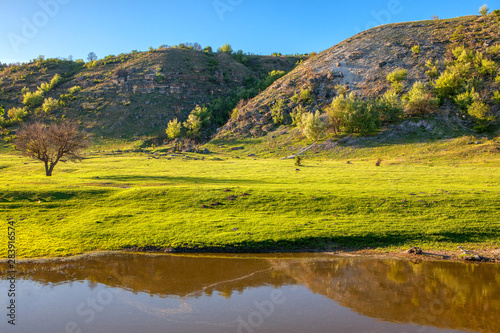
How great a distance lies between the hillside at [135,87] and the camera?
9469 cm

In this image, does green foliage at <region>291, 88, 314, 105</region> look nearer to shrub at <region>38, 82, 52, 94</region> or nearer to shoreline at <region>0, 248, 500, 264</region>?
shoreline at <region>0, 248, 500, 264</region>

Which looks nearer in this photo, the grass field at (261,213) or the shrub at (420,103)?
the grass field at (261,213)

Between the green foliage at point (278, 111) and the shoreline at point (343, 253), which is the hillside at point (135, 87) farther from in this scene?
the shoreline at point (343, 253)

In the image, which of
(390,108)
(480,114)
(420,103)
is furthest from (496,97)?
(390,108)

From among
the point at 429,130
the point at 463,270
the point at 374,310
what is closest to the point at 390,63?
the point at 429,130

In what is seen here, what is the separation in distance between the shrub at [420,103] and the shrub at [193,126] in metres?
53.2

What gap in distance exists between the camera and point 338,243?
67.6 feet

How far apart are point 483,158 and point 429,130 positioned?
56.8 ft

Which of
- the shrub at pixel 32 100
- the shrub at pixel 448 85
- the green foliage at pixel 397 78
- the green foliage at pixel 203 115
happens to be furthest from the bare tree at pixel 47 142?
the shrub at pixel 448 85

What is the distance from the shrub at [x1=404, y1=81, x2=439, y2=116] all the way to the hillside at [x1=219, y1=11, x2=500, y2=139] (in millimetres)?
5138

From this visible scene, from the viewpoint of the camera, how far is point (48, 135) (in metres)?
40.2

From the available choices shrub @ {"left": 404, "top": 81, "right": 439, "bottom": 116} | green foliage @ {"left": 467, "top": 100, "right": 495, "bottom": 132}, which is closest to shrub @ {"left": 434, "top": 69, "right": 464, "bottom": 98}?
shrub @ {"left": 404, "top": 81, "right": 439, "bottom": 116}

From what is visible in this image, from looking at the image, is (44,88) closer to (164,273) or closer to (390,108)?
(390,108)

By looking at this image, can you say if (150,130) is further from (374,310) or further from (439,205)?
(374,310)
